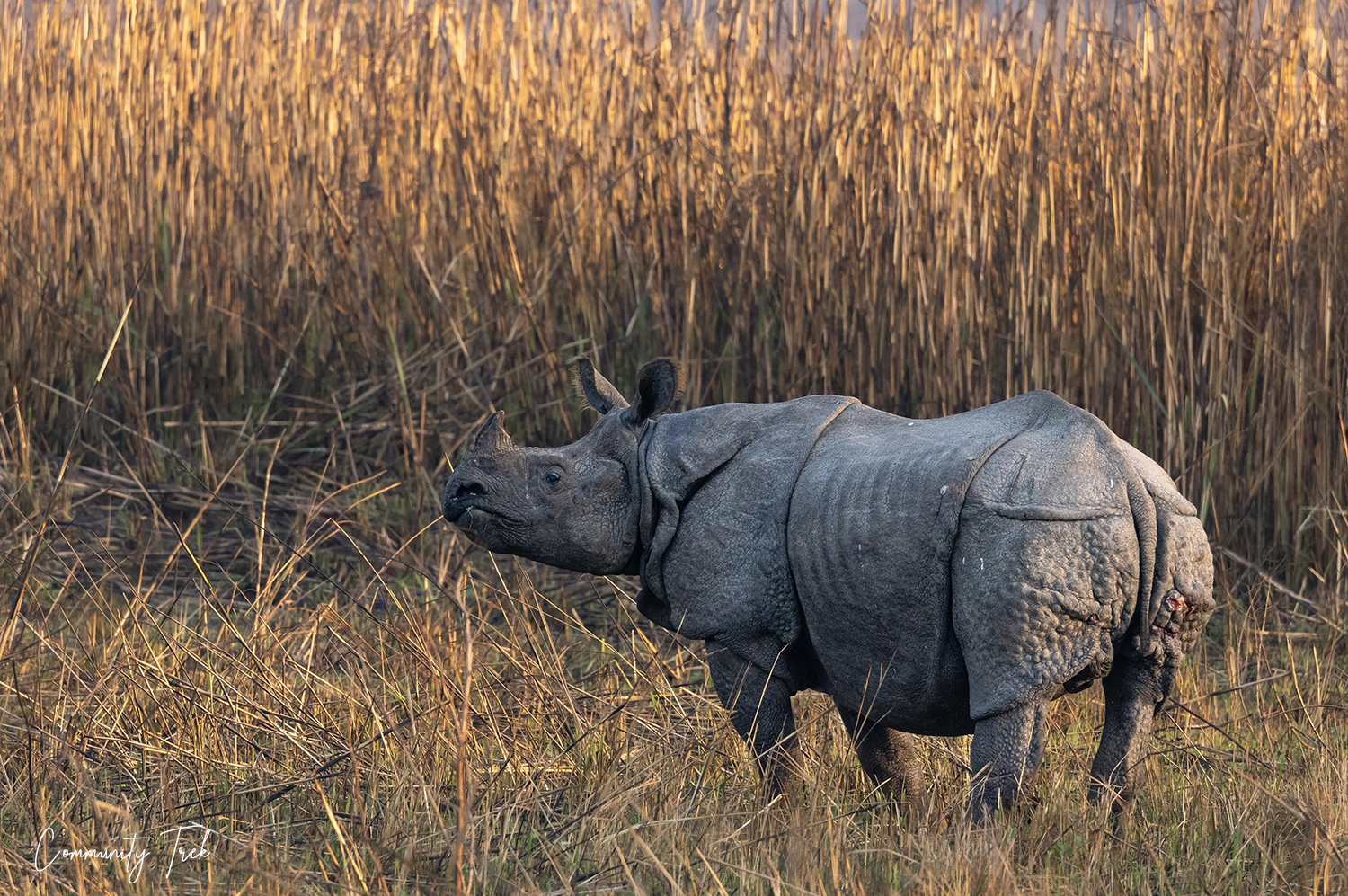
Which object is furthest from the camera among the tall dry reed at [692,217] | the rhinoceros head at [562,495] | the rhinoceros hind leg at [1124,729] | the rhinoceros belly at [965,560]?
the tall dry reed at [692,217]

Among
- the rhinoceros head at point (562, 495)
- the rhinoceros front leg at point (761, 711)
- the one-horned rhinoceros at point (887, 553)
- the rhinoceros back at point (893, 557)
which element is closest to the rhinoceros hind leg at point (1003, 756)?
the one-horned rhinoceros at point (887, 553)

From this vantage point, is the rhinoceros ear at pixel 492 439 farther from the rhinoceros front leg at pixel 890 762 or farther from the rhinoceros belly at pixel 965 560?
the rhinoceros front leg at pixel 890 762

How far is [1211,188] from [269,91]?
347 cm

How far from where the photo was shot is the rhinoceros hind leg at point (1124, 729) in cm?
255

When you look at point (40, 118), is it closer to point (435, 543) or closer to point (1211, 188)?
point (435, 543)

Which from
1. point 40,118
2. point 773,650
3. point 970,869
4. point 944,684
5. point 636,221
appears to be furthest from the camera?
point 40,118

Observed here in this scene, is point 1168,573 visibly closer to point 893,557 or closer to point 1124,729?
point 1124,729

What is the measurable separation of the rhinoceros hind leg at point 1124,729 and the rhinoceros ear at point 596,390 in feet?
3.50

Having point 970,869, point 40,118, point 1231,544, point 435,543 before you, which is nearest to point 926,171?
point 1231,544

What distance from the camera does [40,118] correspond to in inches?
227

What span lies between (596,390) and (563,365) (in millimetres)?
2276

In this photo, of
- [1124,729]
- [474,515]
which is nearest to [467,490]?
[474,515]

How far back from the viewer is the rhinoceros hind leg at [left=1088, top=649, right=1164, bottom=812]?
2.55 metres

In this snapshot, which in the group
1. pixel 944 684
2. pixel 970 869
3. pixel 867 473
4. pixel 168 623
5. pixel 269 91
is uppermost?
pixel 269 91
